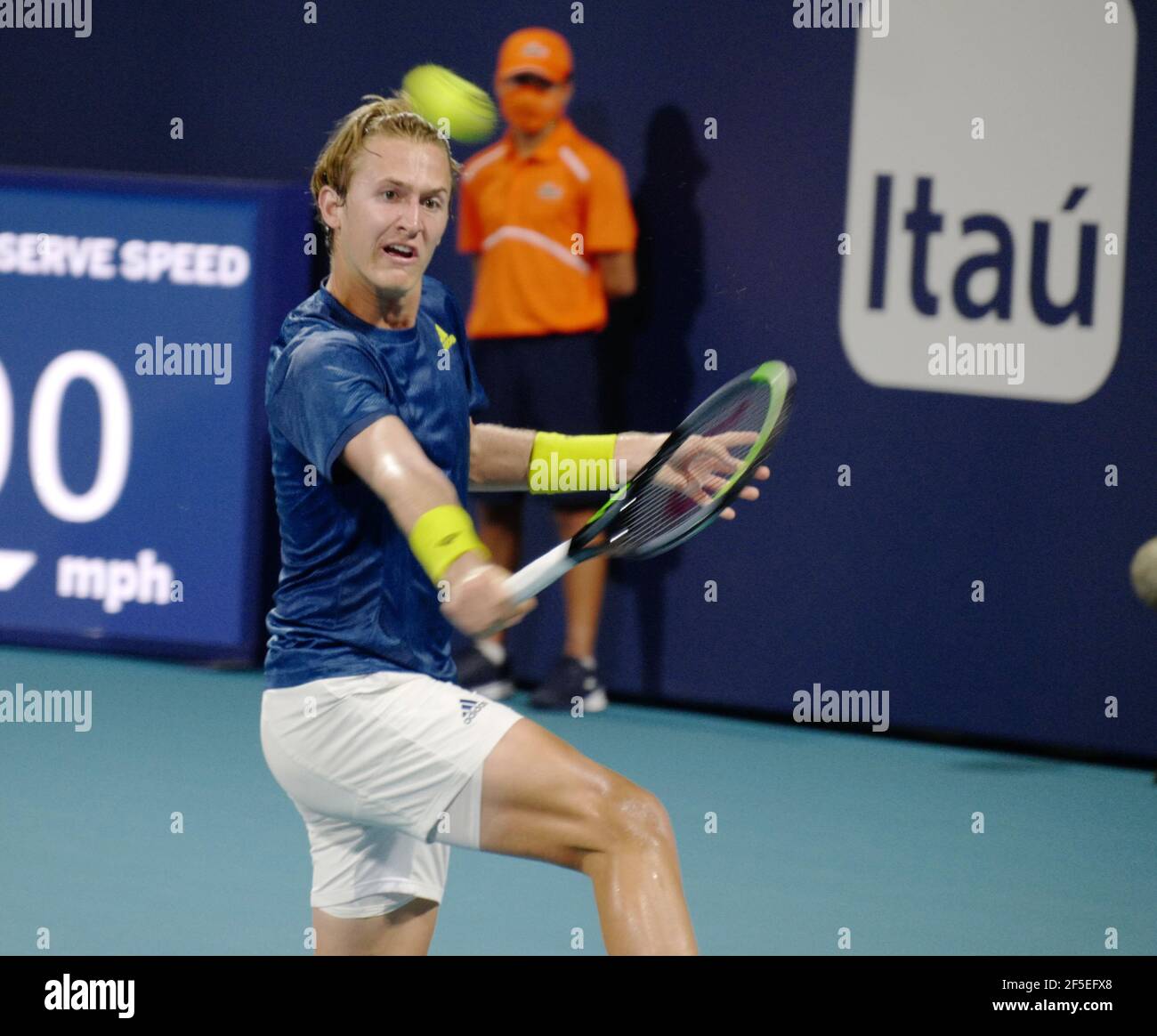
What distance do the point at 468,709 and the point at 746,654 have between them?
13.0ft

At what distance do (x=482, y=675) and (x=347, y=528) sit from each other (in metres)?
3.99

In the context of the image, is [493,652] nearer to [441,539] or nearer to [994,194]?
[994,194]

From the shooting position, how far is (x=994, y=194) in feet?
20.6

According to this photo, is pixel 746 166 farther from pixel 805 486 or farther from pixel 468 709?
pixel 468 709

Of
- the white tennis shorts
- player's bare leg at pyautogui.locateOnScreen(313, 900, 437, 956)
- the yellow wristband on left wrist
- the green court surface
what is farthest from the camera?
the green court surface

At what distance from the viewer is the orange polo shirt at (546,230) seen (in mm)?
6625

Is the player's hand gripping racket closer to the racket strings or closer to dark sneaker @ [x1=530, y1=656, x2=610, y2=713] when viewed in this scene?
the racket strings

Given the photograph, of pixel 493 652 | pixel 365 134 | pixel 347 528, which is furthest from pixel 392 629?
pixel 493 652

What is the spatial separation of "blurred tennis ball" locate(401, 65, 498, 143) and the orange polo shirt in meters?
0.21

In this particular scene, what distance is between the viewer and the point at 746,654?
6797 mm

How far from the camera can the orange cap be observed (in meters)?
6.60

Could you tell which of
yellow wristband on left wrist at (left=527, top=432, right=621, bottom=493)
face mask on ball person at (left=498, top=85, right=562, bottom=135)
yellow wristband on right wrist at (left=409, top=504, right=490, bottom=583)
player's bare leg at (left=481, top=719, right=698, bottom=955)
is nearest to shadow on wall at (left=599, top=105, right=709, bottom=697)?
face mask on ball person at (left=498, top=85, right=562, bottom=135)
